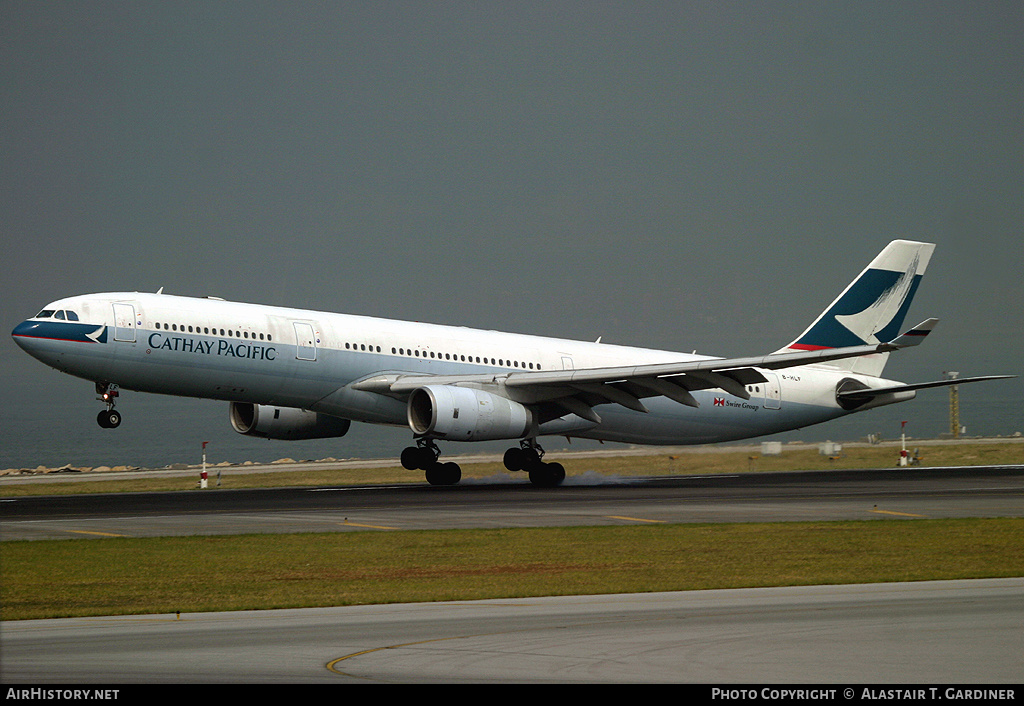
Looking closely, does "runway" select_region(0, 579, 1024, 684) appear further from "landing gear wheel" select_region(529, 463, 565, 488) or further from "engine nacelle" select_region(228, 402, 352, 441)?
"engine nacelle" select_region(228, 402, 352, 441)

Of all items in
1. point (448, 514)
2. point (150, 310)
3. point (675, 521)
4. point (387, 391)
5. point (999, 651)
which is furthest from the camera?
point (387, 391)

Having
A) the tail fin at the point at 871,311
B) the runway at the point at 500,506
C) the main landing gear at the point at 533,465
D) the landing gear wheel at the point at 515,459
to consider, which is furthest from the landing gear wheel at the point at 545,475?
the tail fin at the point at 871,311

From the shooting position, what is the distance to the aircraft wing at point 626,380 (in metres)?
32.3

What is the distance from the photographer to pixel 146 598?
13.0 m

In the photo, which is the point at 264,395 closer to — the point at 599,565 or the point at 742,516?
the point at 742,516

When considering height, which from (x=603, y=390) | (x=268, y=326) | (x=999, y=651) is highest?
(x=268, y=326)

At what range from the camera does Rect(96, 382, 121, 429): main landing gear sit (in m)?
30.4

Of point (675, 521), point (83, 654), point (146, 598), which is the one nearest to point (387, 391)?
point (675, 521)

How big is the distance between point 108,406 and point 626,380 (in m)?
14.1

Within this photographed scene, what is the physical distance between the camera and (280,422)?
36219mm

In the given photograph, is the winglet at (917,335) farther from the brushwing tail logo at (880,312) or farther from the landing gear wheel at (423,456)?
the landing gear wheel at (423,456)

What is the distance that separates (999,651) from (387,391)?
25.3 metres

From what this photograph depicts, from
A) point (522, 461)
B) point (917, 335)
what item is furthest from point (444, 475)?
point (917, 335)

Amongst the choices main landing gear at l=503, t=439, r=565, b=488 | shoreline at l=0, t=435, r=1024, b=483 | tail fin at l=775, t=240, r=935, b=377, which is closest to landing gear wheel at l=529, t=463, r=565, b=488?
main landing gear at l=503, t=439, r=565, b=488
